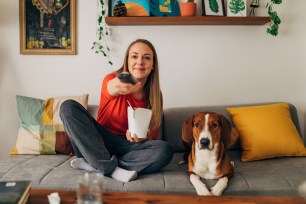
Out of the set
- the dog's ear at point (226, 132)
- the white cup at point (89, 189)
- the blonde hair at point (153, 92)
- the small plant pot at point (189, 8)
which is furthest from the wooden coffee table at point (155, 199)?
the small plant pot at point (189, 8)

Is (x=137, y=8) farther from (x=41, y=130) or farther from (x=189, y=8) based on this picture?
(x=41, y=130)

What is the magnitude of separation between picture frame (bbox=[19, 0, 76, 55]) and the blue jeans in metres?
0.96

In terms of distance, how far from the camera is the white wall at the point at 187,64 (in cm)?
277

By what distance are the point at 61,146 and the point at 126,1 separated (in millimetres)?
1199

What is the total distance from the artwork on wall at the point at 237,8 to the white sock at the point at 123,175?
4.94ft

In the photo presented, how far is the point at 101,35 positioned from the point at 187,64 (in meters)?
0.73

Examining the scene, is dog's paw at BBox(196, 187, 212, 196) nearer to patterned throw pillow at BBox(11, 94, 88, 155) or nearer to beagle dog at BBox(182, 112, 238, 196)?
beagle dog at BBox(182, 112, 238, 196)

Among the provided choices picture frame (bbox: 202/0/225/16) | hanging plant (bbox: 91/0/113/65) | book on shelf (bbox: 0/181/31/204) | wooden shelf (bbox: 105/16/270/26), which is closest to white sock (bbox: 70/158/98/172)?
book on shelf (bbox: 0/181/31/204)

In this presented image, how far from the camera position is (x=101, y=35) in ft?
9.02

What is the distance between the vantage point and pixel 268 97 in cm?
286

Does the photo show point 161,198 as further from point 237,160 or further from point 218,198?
point 237,160

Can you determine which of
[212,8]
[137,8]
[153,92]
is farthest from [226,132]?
[137,8]

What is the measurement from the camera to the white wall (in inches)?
109

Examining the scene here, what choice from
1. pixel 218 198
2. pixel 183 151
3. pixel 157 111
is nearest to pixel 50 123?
pixel 157 111
